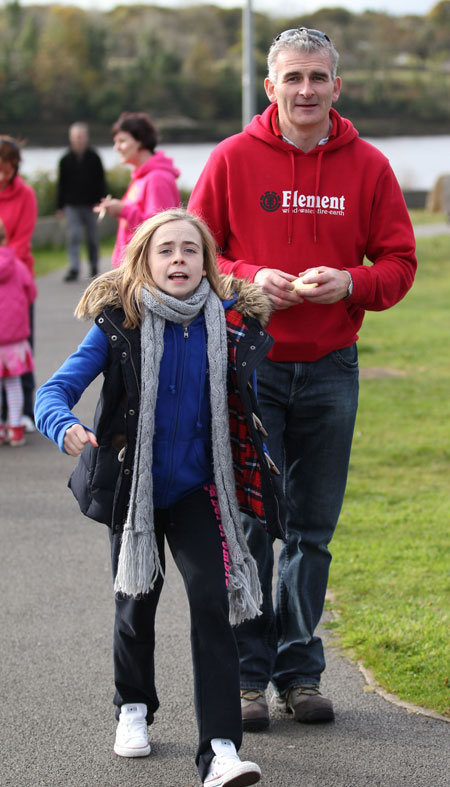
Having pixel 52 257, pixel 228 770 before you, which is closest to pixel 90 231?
pixel 52 257

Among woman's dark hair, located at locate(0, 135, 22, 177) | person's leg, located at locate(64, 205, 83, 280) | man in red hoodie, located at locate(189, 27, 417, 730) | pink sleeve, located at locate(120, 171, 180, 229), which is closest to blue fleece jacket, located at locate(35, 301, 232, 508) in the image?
man in red hoodie, located at locate(189, 27, 417, 730)

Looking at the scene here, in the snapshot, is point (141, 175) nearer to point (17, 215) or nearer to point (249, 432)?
point (17, 215)

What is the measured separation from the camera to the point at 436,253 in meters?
21.0

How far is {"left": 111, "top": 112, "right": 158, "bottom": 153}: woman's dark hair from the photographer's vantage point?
24.7ft

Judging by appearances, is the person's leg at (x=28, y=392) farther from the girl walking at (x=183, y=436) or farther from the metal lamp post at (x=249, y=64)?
the metal lamp post at (x=249, y=64)

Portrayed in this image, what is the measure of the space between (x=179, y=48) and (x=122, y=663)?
143 ft

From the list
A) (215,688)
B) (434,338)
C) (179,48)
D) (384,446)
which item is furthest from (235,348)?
(179,48)

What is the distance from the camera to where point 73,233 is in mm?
17062

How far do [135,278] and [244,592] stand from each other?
0.96 m

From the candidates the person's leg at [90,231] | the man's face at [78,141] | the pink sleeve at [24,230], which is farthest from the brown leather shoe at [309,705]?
the man's face at [78,141]

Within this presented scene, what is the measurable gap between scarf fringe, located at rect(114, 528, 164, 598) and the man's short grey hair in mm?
1474

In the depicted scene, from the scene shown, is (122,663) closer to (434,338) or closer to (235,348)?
(235,348)

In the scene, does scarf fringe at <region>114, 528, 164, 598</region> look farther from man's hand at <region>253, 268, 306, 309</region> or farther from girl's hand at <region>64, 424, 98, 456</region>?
man's hand at <region>253, 268, 306, 309</region>

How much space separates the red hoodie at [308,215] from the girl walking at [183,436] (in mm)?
276
